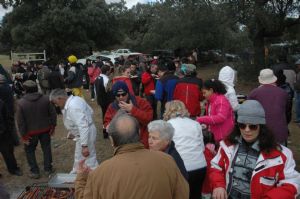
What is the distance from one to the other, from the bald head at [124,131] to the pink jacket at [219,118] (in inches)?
98.7

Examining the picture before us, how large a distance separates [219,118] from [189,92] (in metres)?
1.64

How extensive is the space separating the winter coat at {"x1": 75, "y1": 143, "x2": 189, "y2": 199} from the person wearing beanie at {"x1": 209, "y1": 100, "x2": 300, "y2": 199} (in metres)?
0.60

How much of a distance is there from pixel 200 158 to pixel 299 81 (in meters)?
6.45

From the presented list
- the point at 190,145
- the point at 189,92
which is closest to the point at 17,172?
the point at 189,92

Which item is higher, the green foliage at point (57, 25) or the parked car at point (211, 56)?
the green foliage at point (57, 25)

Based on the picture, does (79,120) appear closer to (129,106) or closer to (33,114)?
(129,106)

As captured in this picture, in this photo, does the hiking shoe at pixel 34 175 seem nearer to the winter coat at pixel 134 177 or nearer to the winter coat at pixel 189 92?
the winter coat at pixel 189 92

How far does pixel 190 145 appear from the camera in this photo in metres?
4.16

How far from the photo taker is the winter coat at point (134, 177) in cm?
248

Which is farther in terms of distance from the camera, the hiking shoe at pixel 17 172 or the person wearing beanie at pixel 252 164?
the hiking shoe at pixel 17 172

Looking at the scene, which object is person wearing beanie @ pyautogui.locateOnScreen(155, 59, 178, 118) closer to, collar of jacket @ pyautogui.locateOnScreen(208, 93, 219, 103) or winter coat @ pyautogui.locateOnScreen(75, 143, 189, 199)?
collar of jacket @ pyautogui.locateOnScreen(208, 93, 219, 103)

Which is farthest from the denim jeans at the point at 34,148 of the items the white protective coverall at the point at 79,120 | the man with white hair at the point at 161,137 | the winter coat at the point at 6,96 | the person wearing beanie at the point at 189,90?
the man with white hair at the point at 161,137

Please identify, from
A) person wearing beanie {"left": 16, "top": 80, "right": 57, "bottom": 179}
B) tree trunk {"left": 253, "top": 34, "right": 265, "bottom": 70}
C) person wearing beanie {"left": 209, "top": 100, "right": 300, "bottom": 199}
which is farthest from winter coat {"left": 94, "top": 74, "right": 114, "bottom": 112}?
tree trunk {"left": 253, "top": 34, "right": 265, "bottom": 70}

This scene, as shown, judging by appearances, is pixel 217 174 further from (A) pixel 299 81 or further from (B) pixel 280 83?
(A) pixel 299 81
